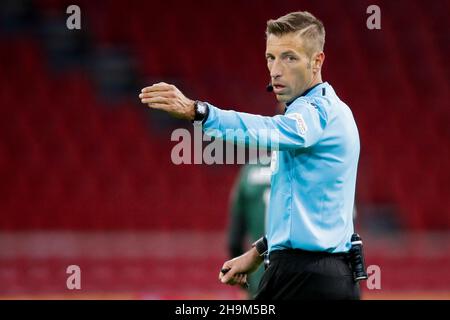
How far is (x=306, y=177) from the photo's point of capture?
295 centimetres

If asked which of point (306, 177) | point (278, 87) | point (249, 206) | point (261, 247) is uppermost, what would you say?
point (278, 87)

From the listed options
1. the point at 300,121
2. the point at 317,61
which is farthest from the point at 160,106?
the point at 317,61

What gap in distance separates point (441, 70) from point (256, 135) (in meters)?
6.70

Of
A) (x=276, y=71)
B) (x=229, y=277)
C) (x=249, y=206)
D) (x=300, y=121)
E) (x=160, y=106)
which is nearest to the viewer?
(x=160, y=106)

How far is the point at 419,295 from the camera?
7477 mm

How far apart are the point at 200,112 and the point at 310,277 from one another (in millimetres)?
665

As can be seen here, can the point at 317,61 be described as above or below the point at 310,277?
above

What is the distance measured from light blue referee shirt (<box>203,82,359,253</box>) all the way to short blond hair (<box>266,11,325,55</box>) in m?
0.18

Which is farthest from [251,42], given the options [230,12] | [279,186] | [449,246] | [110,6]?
[279,186]

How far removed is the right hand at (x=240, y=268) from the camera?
3.15 m

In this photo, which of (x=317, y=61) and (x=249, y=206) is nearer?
(x=317, y=61)

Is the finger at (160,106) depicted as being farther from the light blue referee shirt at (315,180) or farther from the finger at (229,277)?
the finger at (229,277)

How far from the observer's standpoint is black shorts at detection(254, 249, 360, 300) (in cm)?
294

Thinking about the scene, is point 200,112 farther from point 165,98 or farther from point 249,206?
point 249,206
